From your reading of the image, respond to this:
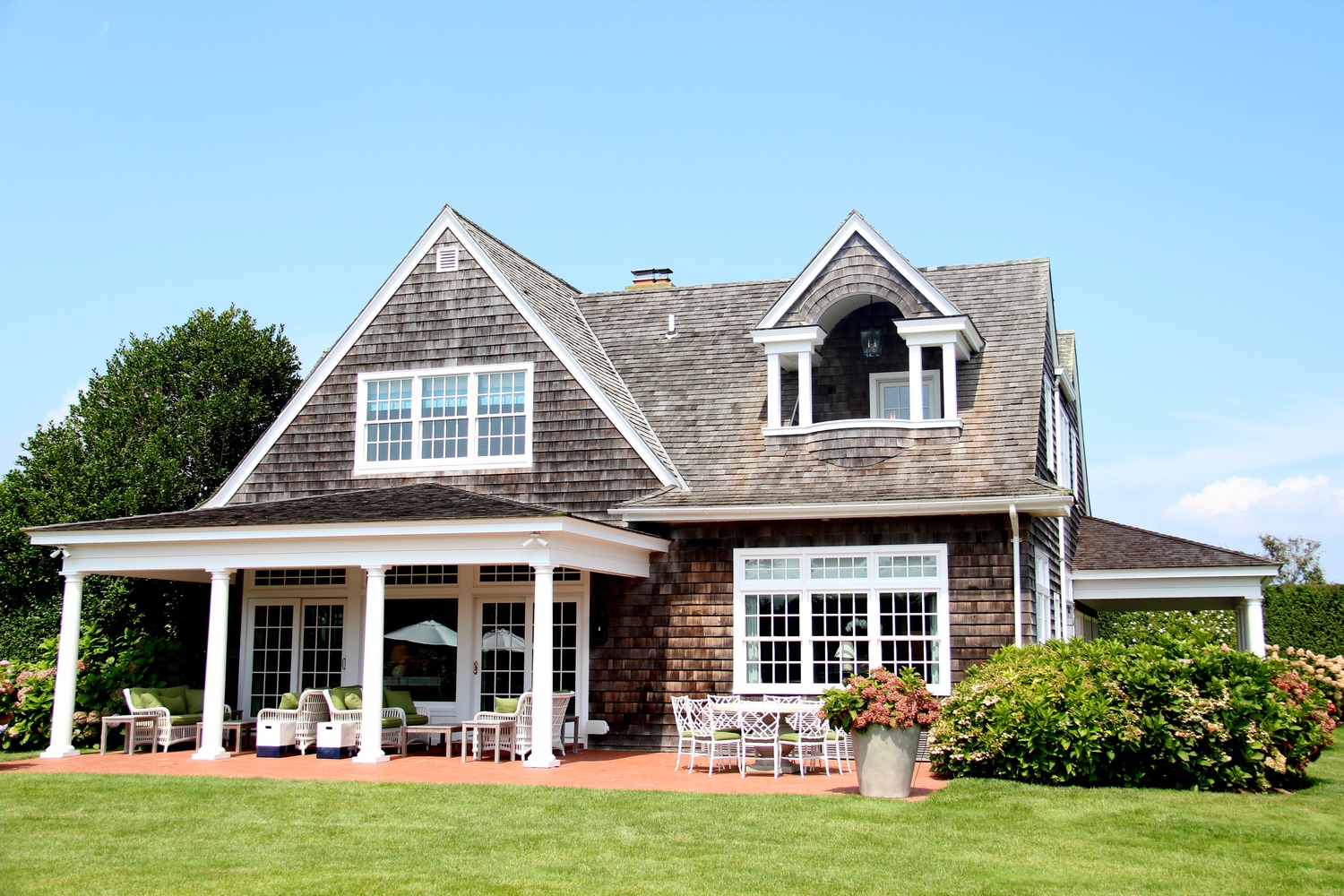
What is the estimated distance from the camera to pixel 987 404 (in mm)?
16828

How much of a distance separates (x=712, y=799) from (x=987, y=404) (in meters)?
7.62

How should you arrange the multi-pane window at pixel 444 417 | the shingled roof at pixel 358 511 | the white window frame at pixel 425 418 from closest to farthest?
the shingled roof at pixel 358 511, the white window frame at pixel 425 418, the multi-pane window at pixel 444 417

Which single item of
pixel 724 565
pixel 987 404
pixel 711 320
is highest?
pixel 711 320

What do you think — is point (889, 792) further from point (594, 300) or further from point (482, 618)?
point (594, 300)

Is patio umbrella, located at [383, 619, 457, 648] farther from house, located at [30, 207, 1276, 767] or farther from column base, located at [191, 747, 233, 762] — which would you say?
column base, located at [191, 747, 233, 762]

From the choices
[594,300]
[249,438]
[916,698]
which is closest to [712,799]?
[916,698]

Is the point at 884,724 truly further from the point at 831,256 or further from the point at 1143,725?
the point at 831,256

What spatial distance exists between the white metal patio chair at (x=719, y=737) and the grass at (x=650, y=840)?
1983 mm

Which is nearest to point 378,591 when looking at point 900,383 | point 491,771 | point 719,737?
point 491,771

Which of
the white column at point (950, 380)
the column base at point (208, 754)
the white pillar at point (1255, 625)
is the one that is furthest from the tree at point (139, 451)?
the white pillar at point (1255, 625)

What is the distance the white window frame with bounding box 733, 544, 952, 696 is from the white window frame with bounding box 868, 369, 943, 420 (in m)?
2.36

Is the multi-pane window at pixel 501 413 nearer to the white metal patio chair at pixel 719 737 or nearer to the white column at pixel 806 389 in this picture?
the white column at pixel 806 389

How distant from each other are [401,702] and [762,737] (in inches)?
219

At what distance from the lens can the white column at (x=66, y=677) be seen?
51.9ft
